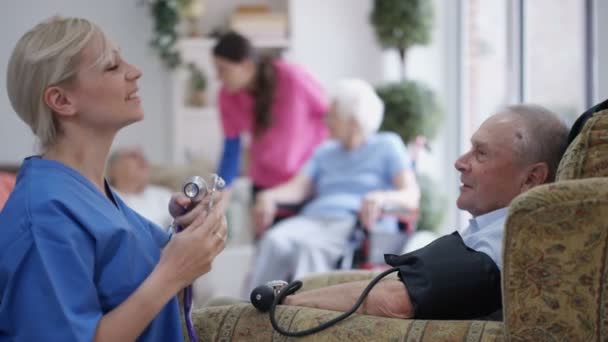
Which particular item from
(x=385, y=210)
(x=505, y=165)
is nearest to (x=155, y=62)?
(x=385, y=210)

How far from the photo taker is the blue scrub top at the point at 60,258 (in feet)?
4.97

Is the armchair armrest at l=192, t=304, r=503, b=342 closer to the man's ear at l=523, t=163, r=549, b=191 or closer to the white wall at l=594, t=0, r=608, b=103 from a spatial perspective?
the man's ear at l=523, t=163, r=549, b=191

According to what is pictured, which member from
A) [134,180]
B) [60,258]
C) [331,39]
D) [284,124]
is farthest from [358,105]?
[60,258]

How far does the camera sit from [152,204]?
4836 millimetres

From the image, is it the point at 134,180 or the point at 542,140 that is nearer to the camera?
the point at 542,140

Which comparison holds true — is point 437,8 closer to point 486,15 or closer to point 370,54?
point 486,15

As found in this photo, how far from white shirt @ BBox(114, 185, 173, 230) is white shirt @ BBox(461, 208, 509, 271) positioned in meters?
2.93

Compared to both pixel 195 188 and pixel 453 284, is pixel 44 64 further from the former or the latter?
pixel 453 284

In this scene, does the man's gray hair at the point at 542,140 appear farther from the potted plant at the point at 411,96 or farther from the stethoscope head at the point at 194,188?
the potted plant at the point at 411,96

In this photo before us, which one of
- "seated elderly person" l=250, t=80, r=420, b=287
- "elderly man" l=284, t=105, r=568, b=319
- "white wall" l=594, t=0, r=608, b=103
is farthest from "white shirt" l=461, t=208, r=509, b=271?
"seated elderly person" l=250, t=80, r=420, b=287

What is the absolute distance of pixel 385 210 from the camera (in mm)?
4082

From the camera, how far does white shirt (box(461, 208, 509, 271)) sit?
1.76 metres

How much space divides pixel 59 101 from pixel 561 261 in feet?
2.80

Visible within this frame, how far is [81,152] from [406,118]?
3668 millimetres
